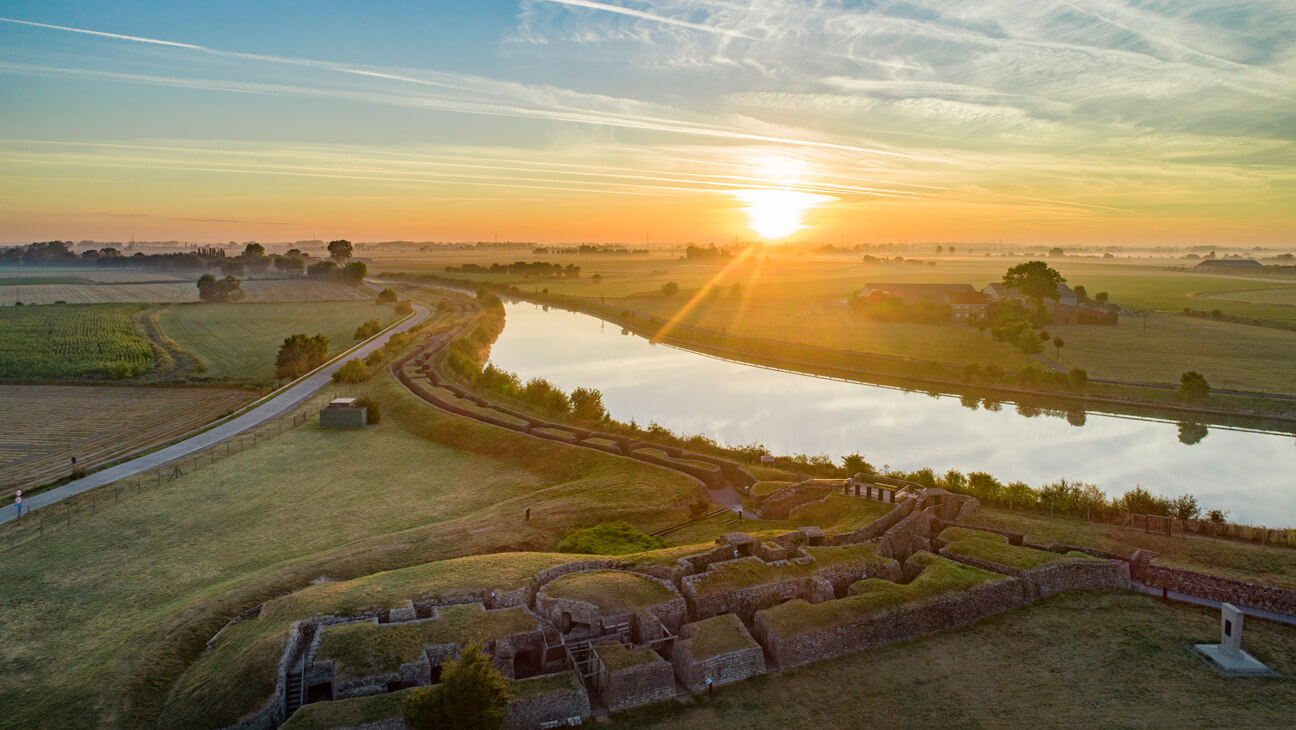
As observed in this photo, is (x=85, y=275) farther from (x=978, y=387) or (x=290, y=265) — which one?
(x=978, y=387)

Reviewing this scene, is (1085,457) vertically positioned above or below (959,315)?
below

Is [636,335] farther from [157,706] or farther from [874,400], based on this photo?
[157,706]

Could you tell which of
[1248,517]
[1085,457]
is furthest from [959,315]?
[1248,517]

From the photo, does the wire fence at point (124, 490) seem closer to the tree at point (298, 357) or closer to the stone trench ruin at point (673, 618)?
the stone trench ruin at point (673, 618)

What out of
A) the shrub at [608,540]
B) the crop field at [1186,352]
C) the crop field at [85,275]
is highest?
the crop field at [85,275]

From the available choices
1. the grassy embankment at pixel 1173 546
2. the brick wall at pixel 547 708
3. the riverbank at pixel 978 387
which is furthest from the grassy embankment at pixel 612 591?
the riverbank at pixel 978 387

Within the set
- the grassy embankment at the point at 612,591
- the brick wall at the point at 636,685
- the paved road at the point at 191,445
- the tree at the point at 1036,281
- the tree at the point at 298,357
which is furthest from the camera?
the tree at the point at 1036,281

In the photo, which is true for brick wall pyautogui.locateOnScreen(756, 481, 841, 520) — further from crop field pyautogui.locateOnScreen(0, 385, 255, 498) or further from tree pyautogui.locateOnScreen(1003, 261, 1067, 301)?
tree pyautogui.locateOnScreen(1003, 261, 1067, 301)
